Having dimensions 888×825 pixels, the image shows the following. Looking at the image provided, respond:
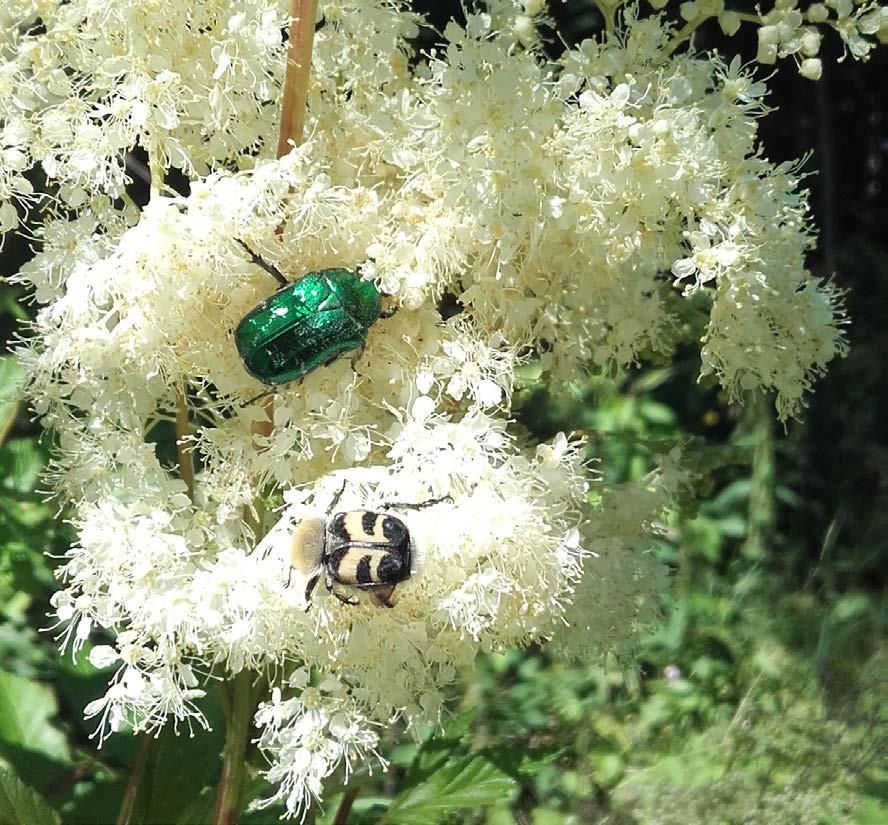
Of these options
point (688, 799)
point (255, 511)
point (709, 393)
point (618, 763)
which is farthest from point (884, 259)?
point (255, 511)

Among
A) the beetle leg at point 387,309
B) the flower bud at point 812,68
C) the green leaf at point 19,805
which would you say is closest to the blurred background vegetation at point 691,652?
the green leaf at point 19,805

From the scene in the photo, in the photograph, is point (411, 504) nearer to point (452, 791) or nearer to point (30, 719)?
point (452, 791)

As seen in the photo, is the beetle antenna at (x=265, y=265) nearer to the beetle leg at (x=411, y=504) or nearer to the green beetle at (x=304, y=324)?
the green beetle at (x=304, y=324)

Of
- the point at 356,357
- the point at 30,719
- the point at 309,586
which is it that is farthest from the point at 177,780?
the point at 356,357

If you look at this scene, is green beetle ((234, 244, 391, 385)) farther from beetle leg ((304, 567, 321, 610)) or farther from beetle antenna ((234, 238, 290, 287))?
beetle leg ((304, 567, 321, 610))

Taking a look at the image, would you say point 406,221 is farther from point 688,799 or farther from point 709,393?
point 709,393
